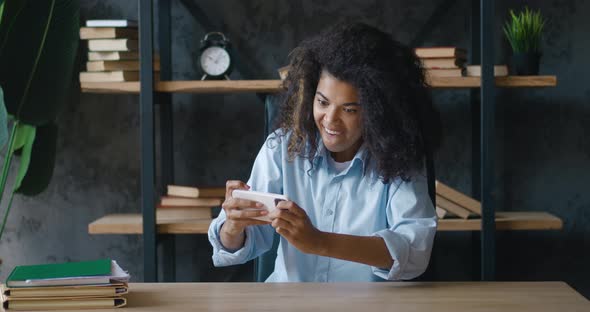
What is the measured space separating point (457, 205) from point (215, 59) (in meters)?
1.01

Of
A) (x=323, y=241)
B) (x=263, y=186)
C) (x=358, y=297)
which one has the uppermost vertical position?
(x=263, y=186)

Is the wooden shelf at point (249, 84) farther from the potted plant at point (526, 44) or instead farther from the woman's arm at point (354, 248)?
the woman's arm at point (354, 248)

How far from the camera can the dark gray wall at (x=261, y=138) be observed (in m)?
2.94

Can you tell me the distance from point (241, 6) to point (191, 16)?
8.0 inches

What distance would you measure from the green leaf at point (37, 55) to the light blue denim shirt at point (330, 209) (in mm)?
1093

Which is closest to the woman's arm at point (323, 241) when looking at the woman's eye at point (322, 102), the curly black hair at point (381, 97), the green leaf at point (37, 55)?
the curly black hair at point (381, 97)

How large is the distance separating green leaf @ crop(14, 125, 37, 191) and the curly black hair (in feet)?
4.38

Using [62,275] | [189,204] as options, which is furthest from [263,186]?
[189,204]

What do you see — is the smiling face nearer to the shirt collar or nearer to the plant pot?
the shirt collar

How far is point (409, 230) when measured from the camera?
5.60 ft

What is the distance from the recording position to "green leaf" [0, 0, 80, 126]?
2572 mm

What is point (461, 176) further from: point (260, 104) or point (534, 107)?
point (260, 104)

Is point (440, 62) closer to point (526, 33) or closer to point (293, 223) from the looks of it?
point (526, 33)

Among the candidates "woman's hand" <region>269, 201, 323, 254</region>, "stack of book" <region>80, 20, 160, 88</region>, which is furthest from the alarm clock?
"woman's hand" <region>269, 201, 323, 254</region>
